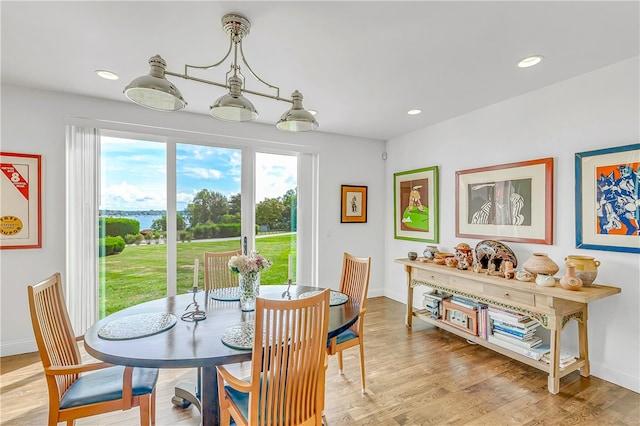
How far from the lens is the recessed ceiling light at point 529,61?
2344 mm

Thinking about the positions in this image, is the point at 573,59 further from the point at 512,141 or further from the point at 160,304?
the point at 160,304

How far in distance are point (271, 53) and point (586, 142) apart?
2784 mm

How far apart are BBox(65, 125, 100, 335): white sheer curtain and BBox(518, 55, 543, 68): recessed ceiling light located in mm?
4182

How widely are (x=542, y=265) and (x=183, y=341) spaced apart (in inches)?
112

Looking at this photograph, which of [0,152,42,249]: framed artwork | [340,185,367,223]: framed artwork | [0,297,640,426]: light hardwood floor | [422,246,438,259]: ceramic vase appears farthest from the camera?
[340,185,367,223]: framed artwork

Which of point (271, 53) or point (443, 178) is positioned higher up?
point (271, 53)

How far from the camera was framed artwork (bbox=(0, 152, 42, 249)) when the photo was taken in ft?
9.41

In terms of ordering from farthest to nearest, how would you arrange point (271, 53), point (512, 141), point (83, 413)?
point (512, 141)
point (271, 53)
point (83, 413)

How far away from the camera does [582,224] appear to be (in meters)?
2.60

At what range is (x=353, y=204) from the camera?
4863 mm

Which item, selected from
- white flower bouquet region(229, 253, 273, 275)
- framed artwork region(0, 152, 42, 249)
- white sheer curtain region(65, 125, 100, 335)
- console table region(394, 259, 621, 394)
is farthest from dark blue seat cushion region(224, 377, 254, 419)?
framed artwork region(0, 152, 42, 249)

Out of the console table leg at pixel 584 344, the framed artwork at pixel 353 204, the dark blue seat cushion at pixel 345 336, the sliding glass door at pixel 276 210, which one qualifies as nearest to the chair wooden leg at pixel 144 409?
the dark blue seat cushion at pixel 345 336

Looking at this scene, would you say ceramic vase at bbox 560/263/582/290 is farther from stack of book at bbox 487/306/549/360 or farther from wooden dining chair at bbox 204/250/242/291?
wooden dining chair at bbox 204/250/242/291

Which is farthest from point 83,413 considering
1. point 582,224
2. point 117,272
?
point 582,224
